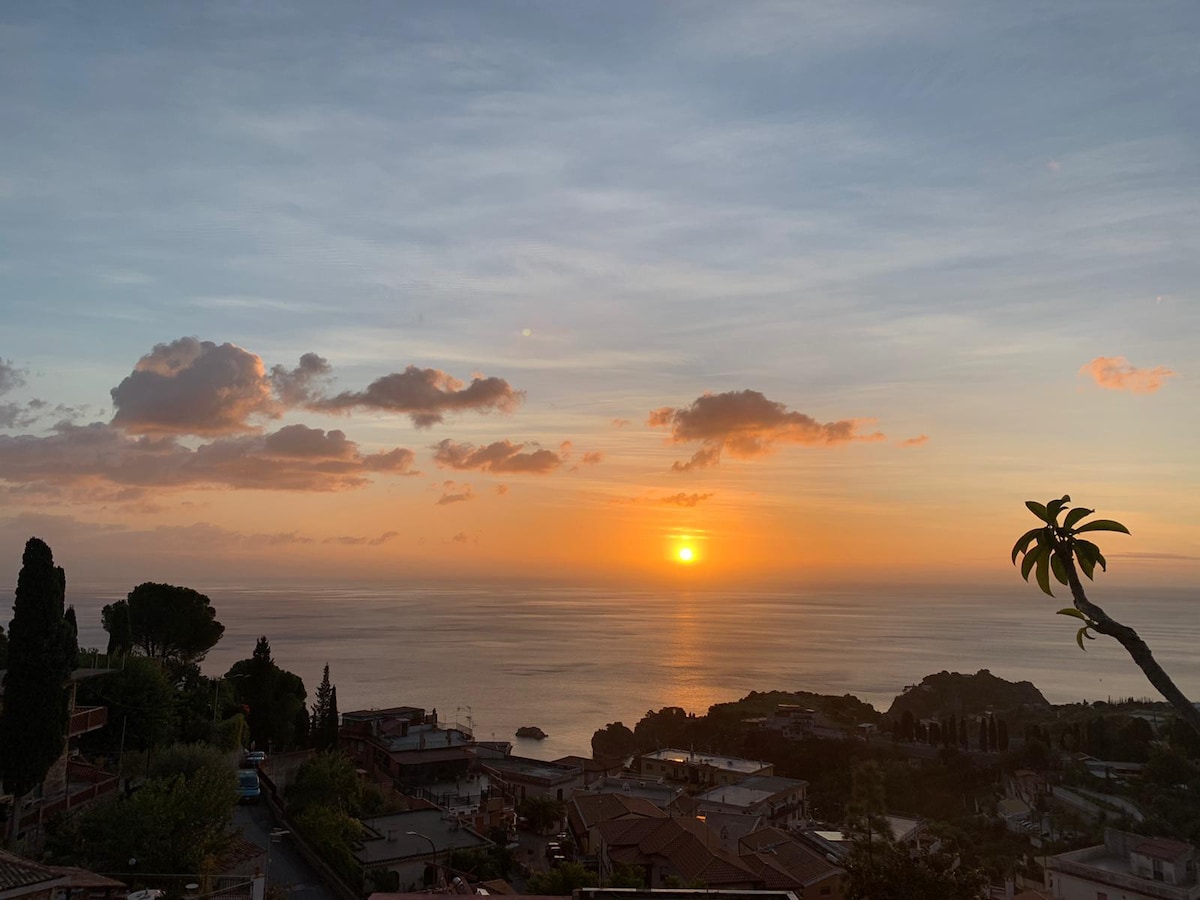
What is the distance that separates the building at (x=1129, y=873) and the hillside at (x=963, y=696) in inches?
2646

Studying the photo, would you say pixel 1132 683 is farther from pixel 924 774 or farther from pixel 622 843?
pixel 622 843

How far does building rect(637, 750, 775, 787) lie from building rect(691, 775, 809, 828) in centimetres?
283

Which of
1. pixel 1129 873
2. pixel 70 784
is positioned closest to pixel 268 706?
pixel 70 784

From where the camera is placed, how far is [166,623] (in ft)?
139

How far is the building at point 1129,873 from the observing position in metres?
27.2

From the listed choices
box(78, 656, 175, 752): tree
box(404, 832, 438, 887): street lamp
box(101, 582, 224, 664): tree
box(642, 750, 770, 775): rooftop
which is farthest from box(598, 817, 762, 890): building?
box(101, 582, 224, 664): tree

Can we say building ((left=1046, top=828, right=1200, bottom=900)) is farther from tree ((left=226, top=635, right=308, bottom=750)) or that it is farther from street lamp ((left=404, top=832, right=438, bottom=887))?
tree ((left=226, top=635, right=308, bottom=750))

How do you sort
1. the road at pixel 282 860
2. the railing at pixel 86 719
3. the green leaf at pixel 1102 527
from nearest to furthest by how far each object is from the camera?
1. the green leaf at pixel 1102 527
2. the road at pixel 282 860
3. the railing at pixel 86 719

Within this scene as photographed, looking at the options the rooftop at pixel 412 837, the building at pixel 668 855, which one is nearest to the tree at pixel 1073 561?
the building at pixel 668 855

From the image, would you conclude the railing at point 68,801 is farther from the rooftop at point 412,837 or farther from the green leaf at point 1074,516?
the green leaf at point 1074,516

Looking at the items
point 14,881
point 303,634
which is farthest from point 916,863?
point 303,634

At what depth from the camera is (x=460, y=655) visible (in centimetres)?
14725

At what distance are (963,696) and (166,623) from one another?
290 feet

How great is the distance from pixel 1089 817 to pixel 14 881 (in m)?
49.8
